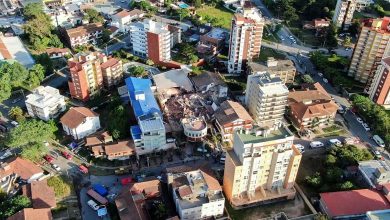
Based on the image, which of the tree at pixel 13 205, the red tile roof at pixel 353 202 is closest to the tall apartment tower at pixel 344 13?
the red tile roof at pixel 353 202

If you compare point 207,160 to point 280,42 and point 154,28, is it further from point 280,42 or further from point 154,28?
point 280,42

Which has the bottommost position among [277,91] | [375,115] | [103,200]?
[103,200]

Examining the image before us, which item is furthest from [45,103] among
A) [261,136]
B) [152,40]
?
[261,136]

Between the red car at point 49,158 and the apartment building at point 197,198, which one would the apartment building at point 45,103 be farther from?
the apartment building at point 197,198

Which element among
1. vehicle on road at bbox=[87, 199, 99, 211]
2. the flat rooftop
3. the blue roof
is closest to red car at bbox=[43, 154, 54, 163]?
vehicle on road at bbox=[87, 199, 99, 211]

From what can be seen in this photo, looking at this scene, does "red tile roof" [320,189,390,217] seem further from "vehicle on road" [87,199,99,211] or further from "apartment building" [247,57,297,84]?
"vehicle on road" [87,199,99,211]

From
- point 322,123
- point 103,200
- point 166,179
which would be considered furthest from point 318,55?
point 103,200
